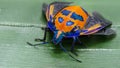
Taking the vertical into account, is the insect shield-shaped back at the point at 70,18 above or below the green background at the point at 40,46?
above

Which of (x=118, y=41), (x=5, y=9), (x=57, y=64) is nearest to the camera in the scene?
(x=57, y=64)

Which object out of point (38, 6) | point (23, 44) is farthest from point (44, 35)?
point (38, 6)

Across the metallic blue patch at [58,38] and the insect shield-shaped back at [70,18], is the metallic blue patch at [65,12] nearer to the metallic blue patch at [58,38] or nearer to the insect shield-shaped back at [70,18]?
the insect shield-shaped back at [70,18]

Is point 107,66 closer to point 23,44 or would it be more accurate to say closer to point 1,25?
point 23,44

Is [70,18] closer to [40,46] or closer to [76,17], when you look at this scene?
[76,17]

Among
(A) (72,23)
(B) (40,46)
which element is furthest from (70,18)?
(B) (40,46)

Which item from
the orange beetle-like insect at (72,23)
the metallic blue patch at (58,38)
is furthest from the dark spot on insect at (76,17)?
the metallic blue patch at (58,38)
